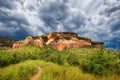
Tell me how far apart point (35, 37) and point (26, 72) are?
296 feet

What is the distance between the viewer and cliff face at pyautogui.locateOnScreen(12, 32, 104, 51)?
3826 inches

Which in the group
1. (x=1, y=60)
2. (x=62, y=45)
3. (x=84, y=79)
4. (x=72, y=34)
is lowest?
(x=84, y=79)

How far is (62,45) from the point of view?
9731 cm

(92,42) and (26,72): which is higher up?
(92,42)

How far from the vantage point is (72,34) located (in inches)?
4141

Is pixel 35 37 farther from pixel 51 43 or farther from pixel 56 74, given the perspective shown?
pixel 56 74

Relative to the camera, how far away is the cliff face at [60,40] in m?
97.2

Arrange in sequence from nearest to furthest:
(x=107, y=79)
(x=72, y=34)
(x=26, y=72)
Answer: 1. (x=107, y=79)
2. (x=26, y=72)
3. (x=72, y=34)

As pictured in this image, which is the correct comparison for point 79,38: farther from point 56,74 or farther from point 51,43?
point 56,74

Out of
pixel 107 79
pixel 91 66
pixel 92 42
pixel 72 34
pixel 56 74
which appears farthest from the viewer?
pixel 92 42

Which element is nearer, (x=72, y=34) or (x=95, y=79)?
(x=95, y=79)

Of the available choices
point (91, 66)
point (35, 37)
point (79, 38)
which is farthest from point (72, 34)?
point (91, 66)

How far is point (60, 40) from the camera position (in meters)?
101

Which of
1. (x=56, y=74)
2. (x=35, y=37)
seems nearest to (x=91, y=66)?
(x=56, y=74)
